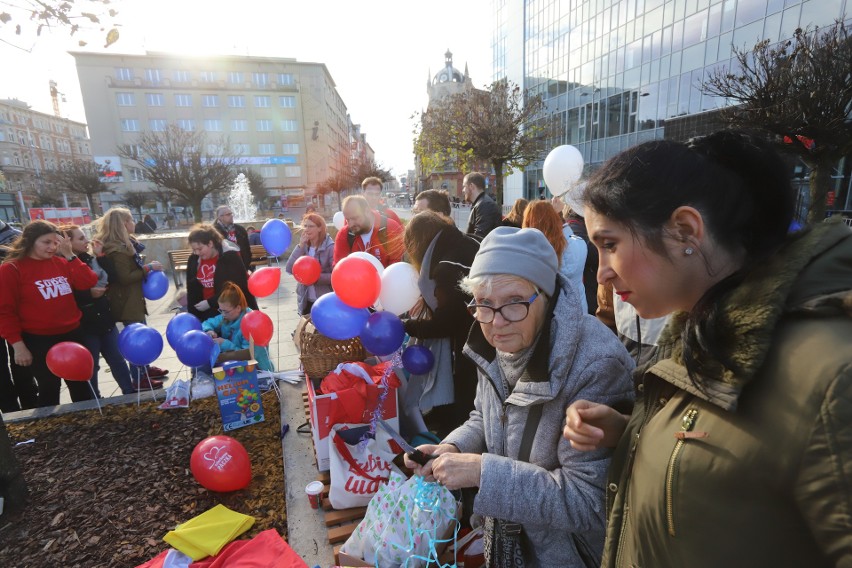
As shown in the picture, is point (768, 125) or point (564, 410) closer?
point (564, 410)

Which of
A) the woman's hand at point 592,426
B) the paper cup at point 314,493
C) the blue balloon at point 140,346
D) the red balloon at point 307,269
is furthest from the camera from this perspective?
the red balloon at point 307,269

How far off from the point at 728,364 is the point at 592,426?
52 centimetres

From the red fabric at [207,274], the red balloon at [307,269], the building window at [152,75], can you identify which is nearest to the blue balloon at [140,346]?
the red fabric at [207,274]

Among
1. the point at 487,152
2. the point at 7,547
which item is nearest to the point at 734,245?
the point at 7,547

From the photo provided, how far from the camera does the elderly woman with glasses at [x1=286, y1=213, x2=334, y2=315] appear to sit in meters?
5.01

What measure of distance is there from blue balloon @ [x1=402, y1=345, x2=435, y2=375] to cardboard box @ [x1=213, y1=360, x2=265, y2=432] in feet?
5.08

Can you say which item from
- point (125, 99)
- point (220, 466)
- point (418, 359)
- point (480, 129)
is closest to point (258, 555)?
point (220, 466)

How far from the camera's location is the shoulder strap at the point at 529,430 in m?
1.50

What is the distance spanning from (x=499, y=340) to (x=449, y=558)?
129 centimetres

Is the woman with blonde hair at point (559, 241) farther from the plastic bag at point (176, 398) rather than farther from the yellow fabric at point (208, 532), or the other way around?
the plastic bag at point (176, 398)

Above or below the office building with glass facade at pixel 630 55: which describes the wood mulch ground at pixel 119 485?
below

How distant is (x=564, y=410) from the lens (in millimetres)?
1450

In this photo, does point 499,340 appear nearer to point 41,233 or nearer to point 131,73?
point 41,233

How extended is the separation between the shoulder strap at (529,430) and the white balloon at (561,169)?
451 cm
